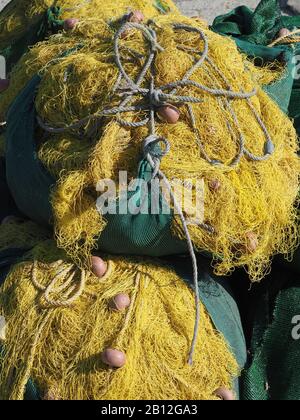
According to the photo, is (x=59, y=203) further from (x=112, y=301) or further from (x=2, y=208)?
(x=2, y=208)

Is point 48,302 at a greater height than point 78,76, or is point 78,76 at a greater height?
point 78,76

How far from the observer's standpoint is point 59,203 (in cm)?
152

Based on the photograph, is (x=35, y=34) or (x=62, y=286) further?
(x=35, y=34)

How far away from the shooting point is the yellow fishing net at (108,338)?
59.6 inches

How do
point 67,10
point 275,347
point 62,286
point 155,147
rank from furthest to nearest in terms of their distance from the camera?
point 67,10 → point 275,347 → point 62,286 → point 155,147

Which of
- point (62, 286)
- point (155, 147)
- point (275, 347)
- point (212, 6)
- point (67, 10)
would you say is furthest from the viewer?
point (212, 6)

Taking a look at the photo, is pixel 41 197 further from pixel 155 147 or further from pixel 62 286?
pixel 155 147

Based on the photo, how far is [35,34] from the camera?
84.7 inches

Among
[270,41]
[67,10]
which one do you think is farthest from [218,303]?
[67,10]

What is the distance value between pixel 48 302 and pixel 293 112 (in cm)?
86

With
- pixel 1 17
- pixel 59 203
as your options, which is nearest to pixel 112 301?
pixel 59 203

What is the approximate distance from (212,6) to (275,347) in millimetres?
2324

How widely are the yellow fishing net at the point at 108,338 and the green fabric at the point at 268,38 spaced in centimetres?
57

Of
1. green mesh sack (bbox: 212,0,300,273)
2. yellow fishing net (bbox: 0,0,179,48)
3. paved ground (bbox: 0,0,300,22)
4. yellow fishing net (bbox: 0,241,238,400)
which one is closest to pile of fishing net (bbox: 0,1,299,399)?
yellow fishing net (bbox: 0,241,238,400)
